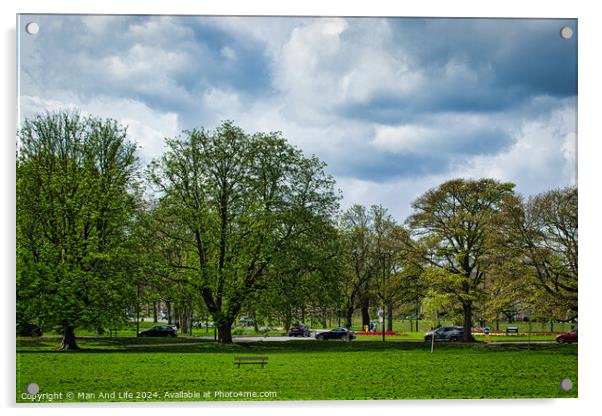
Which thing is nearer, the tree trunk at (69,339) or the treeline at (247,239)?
the treeline at (247,239)

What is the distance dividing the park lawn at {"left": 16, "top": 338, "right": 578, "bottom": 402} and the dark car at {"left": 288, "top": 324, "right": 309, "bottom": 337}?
6.43 ft

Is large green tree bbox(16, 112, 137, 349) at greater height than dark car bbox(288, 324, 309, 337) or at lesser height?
greater

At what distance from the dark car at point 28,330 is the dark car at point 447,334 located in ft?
24.8

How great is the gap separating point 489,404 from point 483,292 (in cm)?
484

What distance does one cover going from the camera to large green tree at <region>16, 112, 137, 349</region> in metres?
8.62

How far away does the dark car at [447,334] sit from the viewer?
40.7ft

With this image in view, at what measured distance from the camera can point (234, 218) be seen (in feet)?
38.8

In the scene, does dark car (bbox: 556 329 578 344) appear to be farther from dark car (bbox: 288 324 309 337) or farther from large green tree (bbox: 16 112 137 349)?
large green tree (bbox: 16 112 137 349)

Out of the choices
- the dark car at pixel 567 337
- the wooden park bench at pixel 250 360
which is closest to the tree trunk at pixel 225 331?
the wooden park bench at pixel 250 360

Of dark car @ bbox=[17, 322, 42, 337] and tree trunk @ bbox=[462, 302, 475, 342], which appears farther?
tree trunk @ bbox=[462, 302, 475, 342]

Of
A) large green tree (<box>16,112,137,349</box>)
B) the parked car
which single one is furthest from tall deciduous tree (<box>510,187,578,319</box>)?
large green tree (<box>16,112,137,349</box>)

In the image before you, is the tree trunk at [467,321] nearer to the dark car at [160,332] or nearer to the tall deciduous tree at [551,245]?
the tall deciduous tree at [551,245]

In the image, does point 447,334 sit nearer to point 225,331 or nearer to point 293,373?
point 225,331

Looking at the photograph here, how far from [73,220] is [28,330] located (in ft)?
8.11
